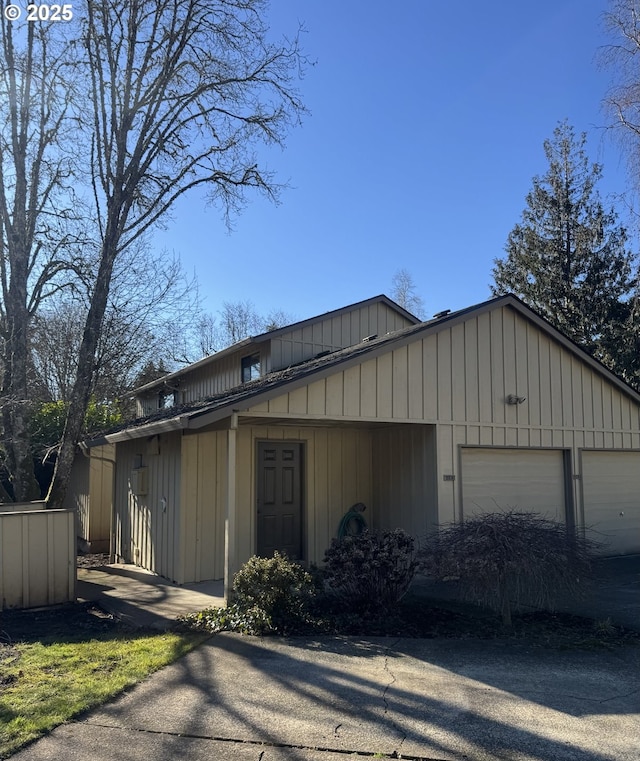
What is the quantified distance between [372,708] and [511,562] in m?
2.40

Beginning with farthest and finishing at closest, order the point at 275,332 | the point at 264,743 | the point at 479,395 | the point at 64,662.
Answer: the point at 275,332 → the point at 479,395 → the point at 64,662 → the point at 264,743

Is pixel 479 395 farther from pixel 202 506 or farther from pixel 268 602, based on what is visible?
pixel 268 602

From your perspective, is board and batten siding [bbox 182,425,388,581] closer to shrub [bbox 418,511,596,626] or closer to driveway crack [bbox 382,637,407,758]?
shrub [bbox 418,511,596,626]

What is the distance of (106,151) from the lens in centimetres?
1317

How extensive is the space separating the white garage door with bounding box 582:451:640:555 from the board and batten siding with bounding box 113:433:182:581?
7400 mm

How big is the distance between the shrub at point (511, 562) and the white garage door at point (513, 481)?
3.29m

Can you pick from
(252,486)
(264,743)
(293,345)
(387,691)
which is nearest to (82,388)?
(252,486)

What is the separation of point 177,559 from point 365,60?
9.66 metres

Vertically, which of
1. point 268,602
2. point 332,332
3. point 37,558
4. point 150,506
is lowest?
point 268,602

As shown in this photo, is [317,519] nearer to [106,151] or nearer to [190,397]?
[190,397]

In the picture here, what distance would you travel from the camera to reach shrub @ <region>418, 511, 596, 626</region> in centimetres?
634

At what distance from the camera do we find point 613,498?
12031 millimetres

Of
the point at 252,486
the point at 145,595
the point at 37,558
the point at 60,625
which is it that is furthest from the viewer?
the point at 252,486

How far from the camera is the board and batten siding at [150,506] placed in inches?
386
